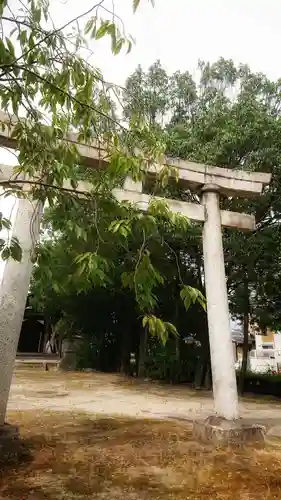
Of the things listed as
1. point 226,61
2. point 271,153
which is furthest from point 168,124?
point 271,153

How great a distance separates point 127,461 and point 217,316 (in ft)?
7.96

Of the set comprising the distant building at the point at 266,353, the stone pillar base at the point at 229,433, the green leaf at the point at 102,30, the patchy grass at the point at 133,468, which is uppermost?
the distant building at the point at 266,353

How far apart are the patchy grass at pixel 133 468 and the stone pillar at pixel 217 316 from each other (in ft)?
2.38

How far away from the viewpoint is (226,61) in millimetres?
12625

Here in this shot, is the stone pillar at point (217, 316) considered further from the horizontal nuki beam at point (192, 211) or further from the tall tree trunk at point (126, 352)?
the tall tree trunk at point (126, 352)

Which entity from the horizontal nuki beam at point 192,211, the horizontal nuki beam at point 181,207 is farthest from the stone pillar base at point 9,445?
the horizontal nuki beam at point 192,211

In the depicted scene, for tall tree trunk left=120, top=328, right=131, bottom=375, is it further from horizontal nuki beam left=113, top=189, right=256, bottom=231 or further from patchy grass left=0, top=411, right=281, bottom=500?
horizontal nuki beam left=113, top=189, right=256, bottom=231

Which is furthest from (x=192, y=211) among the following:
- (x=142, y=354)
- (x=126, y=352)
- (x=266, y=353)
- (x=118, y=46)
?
(x=266, y=353)

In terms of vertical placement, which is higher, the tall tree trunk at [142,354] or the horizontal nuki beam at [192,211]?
the horizontal nuki beam at [192,211]

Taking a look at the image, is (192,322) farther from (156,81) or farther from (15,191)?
(15,191)

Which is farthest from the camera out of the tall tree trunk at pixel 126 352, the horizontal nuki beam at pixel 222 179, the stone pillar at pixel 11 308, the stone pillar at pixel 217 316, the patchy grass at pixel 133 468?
the tall tree trunk at pixel 126 352

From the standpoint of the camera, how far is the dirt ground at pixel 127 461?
356 centimetres

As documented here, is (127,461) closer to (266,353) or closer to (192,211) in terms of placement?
(192,211)

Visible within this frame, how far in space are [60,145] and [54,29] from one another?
2.04ft
